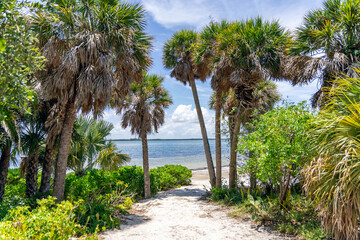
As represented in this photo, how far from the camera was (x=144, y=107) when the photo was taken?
455 inches

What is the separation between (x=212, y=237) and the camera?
5.61 m

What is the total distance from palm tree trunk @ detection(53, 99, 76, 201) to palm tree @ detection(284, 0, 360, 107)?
25.8ft

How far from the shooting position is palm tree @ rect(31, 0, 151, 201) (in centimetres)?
655

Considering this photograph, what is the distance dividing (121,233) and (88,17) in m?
6.31

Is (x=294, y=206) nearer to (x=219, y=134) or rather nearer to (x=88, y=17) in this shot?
(x=219, y=134)

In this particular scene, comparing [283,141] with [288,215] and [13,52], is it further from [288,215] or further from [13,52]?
[13,52]

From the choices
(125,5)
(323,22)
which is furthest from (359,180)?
(125,5)

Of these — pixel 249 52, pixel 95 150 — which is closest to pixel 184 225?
pixel 249 52

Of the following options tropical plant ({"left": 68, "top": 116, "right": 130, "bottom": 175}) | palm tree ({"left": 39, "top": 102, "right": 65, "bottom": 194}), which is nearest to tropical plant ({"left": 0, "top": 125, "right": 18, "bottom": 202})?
palm tree ({"left": 39, "top": 102, "right": 65, "bottom": 194})

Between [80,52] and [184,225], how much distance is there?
19.5 feet

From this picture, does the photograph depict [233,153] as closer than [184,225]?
No

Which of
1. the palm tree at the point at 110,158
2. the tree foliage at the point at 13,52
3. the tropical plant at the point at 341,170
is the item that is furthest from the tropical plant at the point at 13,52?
the palm tree at the point at 110,158

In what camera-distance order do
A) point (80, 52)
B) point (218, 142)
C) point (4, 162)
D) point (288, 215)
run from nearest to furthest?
point (288, 215)
point (80, 52)
point (4, 162)
point (218, 142)

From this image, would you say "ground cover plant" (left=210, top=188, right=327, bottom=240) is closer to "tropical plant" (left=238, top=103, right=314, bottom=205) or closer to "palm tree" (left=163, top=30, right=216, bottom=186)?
"tropical plant" (left=238, top=103, right=314, bottom=205)
